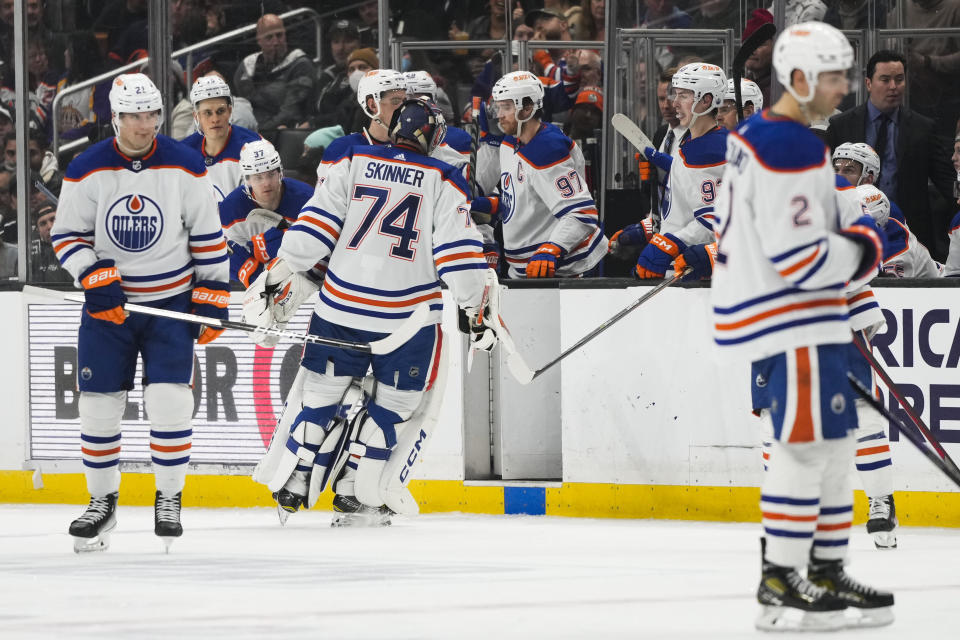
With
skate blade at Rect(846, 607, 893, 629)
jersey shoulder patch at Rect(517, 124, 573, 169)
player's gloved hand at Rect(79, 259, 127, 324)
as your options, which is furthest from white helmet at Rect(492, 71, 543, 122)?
skate blade at Rect(846, 607, 893, 629)

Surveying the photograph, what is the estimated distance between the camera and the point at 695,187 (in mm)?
5754

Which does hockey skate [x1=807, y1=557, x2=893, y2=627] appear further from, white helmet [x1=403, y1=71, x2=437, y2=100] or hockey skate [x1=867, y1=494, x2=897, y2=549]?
→ white helmet [x1=403, y1=71, x2=437, y2=100]

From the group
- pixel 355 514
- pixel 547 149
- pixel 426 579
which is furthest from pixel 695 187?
pixel 426 579

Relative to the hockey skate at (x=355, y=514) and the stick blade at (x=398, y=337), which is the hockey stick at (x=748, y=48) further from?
the hockey skate at (x=355, y=514)

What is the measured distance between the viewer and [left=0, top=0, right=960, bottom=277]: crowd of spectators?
6738 mm

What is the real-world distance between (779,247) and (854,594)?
0.76 meters

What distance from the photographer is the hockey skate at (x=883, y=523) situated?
476 cm

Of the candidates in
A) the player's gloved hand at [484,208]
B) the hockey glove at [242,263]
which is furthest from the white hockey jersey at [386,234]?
the player's gloved hand at [484,208]

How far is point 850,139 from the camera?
20.2ft

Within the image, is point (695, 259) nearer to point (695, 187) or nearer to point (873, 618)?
point (695, 187)

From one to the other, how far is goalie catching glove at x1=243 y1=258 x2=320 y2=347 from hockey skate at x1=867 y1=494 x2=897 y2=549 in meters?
2.10

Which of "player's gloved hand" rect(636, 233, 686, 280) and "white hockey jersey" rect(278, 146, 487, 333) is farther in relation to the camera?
"player's gloved hand" rect(636, 233, 686, 280)

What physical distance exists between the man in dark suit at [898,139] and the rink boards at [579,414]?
104 cm

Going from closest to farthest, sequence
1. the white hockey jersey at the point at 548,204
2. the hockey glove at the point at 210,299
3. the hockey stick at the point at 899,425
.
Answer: the hockey stick at the point at 899,425
the hockey glove at the point at 210,299
the white hockey jersey at the point at 548,204
